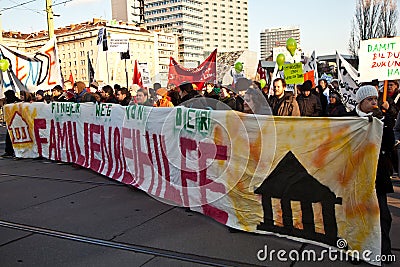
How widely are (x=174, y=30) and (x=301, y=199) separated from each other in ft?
476

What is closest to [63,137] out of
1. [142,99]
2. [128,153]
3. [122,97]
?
[122,97]

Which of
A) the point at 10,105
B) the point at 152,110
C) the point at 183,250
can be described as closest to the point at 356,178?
the point at 183,250

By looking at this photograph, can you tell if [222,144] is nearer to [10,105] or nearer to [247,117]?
[247,117]

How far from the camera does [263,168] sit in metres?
4.42

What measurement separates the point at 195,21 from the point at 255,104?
503ft

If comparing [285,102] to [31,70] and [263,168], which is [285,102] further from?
[31,70]

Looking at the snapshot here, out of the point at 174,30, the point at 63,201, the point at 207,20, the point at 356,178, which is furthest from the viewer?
the point at 207,20

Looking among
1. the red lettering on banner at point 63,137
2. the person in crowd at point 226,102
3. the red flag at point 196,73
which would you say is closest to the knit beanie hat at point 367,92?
the person in crowd at point 226,102

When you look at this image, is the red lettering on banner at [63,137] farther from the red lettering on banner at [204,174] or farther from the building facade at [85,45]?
the building facade at [85,45]

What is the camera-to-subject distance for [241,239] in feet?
14.5

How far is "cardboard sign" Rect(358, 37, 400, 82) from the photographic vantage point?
7754 millimetres

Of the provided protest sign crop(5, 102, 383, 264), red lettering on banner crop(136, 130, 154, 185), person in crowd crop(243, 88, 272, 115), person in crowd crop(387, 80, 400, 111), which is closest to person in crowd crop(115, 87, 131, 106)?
protest sign crop(5, 102, 383, 264)

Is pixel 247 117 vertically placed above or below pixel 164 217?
above

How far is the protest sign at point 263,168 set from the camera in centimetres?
378
